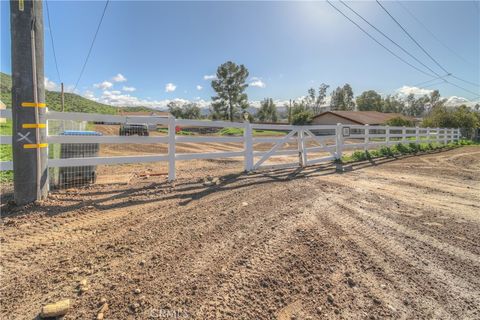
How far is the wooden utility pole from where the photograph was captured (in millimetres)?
3770

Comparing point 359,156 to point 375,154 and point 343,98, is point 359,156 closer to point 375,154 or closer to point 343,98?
point 375,154

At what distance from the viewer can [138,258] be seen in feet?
8.67

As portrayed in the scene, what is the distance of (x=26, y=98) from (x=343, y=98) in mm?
86805

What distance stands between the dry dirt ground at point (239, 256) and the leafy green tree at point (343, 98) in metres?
82.5

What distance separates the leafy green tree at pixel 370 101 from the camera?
7575 centimetres

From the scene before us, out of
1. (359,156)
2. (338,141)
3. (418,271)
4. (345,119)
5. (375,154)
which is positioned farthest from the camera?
(345,119)

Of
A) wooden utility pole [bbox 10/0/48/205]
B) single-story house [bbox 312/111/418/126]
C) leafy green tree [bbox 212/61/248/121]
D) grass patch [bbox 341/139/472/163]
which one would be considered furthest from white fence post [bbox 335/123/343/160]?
leafy green tree [bbox 212/61/248/121]

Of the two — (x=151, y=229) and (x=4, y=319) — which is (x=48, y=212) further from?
(x=4, y=319)

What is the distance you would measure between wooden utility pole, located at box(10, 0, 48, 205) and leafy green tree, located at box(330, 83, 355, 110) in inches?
3339

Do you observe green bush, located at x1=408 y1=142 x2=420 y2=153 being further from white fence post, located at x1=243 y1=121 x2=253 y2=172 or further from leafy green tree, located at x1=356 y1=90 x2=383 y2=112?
leafy green tree, located at x1=356 y1=90 x2=383 y2=112

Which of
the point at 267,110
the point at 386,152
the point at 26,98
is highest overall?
the point at 267,110

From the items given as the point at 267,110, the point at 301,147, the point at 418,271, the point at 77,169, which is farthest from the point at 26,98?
the point at 267,110

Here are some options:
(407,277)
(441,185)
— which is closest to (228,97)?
(441,185)

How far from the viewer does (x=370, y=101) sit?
76.3 meters
